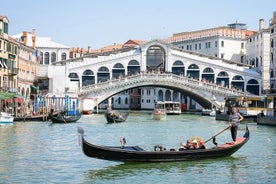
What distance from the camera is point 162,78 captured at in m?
34.8

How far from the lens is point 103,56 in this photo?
37094 mm

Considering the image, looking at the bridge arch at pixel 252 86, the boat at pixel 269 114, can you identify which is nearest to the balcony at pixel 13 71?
the boat at pixel 269 114

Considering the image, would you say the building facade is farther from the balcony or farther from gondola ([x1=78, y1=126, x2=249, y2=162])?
gondola ([x1=78, y1=126, x2=249, y2=162])

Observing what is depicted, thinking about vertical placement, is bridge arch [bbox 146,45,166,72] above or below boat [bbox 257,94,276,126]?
above

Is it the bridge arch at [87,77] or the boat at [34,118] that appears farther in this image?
the bridge arch at [87,77]

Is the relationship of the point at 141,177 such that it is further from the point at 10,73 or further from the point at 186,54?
the point at 186,54

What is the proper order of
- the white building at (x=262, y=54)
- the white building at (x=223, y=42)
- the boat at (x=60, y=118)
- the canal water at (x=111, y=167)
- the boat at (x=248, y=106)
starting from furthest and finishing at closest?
the white building at (x=223, y=42) < the white building at (x=262, y=54) < the boat at (x=248, y=106) < the boat at (x=60, y=118) < the canal water at (x=111, y=167)

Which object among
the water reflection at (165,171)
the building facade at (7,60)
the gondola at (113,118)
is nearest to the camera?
the water reflection at (165,171)

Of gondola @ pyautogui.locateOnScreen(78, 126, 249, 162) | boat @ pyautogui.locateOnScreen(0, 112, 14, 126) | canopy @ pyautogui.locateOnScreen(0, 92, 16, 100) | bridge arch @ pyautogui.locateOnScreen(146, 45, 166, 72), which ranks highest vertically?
bridge arch @ pyautogui.locateOnScreen(146, 45, 166, 72)

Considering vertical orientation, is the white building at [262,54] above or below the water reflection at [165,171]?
above

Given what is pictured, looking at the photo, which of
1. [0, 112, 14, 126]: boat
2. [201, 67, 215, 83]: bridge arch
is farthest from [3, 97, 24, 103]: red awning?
[201, 67, 215, 83]: bridge arch

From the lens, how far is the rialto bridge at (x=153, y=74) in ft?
114

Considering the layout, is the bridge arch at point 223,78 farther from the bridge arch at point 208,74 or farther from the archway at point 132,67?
the archway at point 132,67

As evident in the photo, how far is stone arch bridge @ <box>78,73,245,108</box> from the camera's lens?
3456cm
